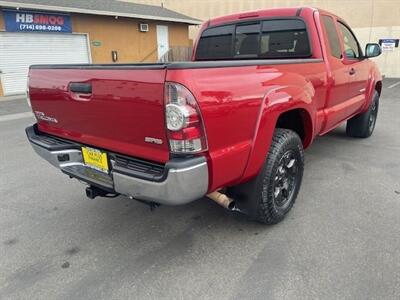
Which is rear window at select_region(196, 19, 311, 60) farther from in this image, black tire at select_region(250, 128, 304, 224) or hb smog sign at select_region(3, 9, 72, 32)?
hb smog sign at select_region(3, 9, 72, 32)

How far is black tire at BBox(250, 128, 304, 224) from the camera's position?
9.24ft

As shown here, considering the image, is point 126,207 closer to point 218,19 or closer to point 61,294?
point 61,294

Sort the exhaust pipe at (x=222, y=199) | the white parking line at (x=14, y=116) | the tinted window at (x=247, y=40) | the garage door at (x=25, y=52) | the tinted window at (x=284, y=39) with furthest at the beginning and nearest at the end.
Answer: the garage door at (x=25, y=52) → the white parking line at (x=14, y=116) → the tinted window at (x=247, y=40) → the tinted window at (x=284, y=39) → the exhaust pipe at (x=222, y=199)

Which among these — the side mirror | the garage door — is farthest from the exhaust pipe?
the garage door

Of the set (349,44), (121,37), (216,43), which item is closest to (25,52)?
(121,37)

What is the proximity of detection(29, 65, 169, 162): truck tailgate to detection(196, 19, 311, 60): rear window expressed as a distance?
234 centimetres

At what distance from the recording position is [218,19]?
181 inches

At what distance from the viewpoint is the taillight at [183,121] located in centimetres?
204

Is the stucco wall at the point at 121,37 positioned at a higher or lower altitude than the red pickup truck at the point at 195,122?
higher

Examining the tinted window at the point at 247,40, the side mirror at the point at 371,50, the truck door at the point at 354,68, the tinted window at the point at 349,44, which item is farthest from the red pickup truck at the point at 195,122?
the side mirror at the point at 371,50

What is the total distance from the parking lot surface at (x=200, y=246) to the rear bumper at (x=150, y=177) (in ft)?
2.10

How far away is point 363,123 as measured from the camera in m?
5.88

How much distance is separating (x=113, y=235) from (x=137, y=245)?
298 millimetres

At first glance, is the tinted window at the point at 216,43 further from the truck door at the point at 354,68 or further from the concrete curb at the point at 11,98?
the concrete curb at the point at 11,98
